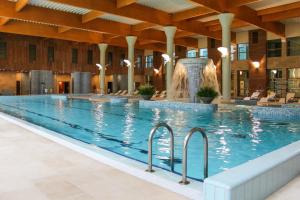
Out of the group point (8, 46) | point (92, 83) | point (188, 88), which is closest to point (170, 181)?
point (188, 88)

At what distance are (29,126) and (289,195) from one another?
577 cm

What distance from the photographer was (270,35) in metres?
21.5

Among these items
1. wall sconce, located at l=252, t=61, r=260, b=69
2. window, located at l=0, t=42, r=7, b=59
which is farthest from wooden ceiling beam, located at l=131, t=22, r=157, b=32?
window, located at l=0, t=42, r=7, b=59

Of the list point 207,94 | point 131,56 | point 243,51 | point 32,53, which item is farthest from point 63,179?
point 32,53

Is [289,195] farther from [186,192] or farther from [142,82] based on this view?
[142,82]

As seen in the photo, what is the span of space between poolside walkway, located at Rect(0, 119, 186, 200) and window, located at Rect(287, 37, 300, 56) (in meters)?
19.1

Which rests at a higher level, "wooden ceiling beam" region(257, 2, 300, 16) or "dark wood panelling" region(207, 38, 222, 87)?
"wooden ceiling beam" region(257, 2, 300, 16)

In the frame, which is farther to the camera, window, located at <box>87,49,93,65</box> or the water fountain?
window, located at <box>87,49,93,65</box>

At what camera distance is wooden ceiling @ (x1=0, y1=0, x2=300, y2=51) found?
14.2 m

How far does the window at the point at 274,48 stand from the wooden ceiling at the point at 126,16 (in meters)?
1.10

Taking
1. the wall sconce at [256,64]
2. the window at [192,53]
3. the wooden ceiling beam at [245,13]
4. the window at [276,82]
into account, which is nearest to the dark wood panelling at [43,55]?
the window at [192,53]

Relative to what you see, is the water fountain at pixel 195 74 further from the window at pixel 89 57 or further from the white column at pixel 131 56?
the window at pixel 89 57

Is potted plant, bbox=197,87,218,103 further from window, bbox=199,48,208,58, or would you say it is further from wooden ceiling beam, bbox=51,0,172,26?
window, bbox=199,48,208,58

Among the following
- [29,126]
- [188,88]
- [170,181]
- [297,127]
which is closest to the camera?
[170,181]
